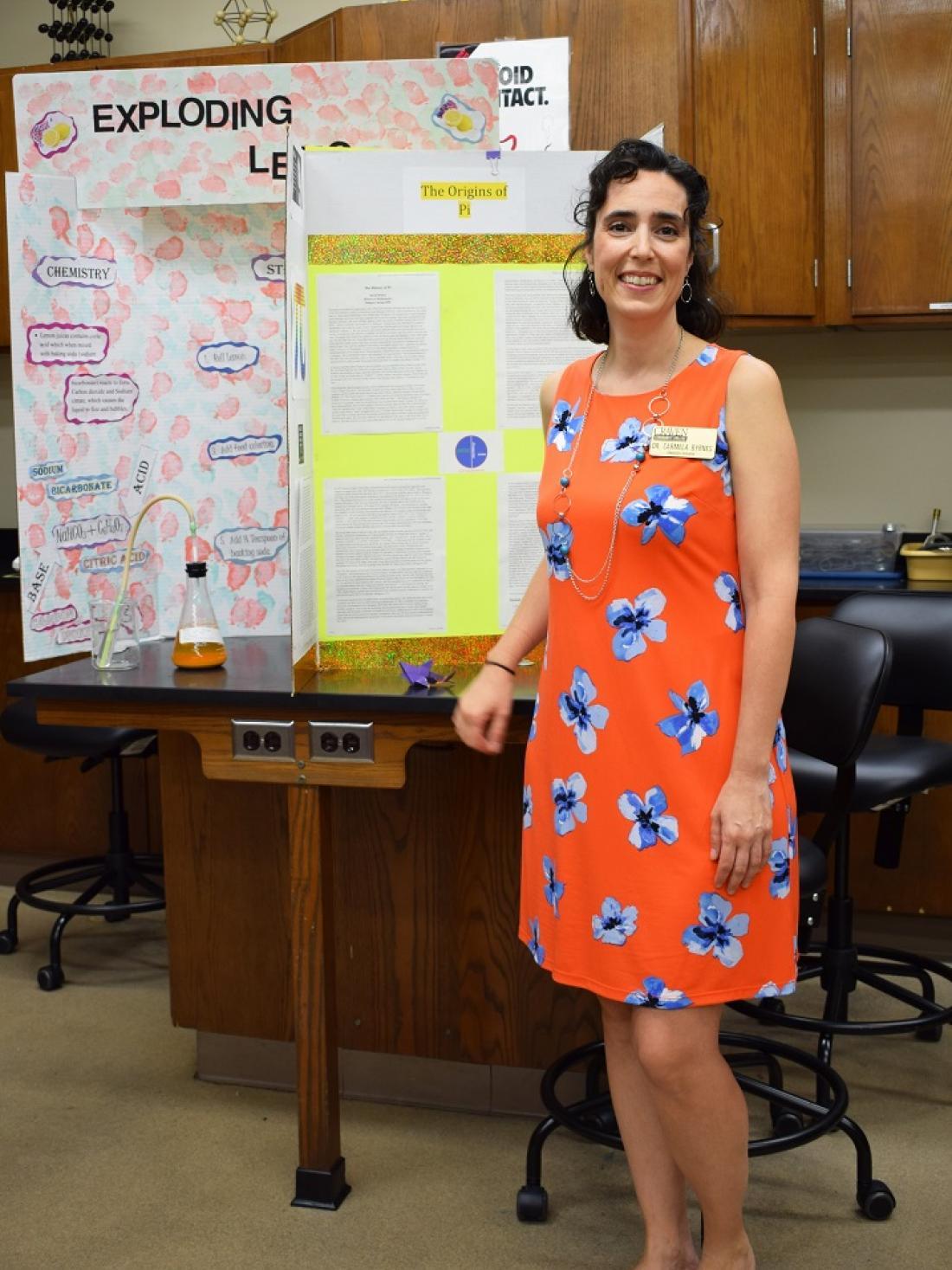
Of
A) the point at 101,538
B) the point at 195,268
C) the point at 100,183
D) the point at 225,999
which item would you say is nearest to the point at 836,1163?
the point at 225,999

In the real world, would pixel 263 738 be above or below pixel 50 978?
above

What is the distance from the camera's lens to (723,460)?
173cm

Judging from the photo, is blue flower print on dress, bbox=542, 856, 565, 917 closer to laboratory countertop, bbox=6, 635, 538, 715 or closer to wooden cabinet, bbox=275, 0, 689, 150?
laboratory countertop, bbox=6, 635, 538, 715

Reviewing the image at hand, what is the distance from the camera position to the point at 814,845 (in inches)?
96.2

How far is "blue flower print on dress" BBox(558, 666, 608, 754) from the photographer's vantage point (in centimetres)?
181

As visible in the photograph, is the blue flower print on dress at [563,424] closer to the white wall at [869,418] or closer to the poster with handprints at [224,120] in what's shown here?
the poster with handprints at [224,120]

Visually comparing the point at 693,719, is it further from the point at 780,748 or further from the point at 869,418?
the point at 869,418

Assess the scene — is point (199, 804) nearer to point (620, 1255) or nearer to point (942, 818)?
point (620, 1255)

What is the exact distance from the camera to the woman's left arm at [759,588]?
1710mm

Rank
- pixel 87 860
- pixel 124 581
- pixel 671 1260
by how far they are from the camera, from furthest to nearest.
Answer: pixel 87 860, pixel 124 581, pixel 671 1260

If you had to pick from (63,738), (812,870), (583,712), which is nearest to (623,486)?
(583,712)

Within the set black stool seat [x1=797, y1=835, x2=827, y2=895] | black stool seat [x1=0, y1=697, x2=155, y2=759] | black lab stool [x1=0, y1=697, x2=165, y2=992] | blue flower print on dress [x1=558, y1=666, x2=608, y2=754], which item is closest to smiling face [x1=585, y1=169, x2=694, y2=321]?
blue flower print on dress [x1=558, y1=666, x2=608, y2=754]

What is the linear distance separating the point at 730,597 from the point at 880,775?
3.57 feet

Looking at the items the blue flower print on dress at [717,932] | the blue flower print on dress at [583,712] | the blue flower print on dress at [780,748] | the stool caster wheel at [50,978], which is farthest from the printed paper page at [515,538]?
the stool caster wheel at [50,978]
